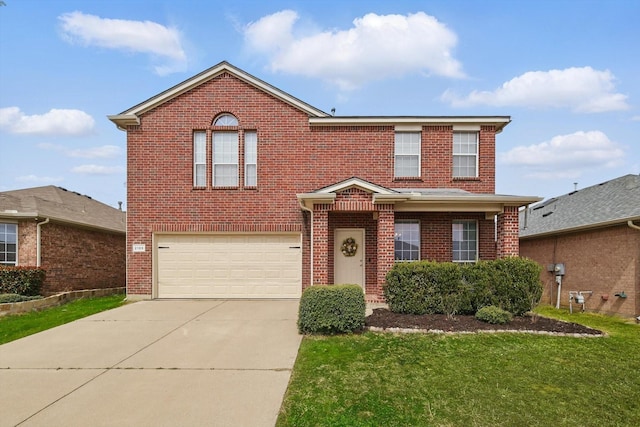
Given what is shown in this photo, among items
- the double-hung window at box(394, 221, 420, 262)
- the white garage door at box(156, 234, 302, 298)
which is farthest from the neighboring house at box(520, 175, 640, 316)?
the white garage door at box(156, 234, 302, 298)

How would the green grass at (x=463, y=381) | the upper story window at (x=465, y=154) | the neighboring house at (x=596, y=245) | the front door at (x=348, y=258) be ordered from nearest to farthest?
the green grass at (x=463, y=381) → the neighboring house at (x=596, y=245) → the front door at (x=348, y=258) → the upper story window at (x=465, y=154)

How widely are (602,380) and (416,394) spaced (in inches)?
111

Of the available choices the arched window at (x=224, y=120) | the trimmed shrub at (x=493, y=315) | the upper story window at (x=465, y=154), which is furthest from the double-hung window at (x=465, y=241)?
the arched window at (x=224, y=120)

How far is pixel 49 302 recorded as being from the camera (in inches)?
486

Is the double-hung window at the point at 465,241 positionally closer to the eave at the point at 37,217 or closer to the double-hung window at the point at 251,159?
the double-hung window at the point at 251,159

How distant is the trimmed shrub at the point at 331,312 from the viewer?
26.1ft

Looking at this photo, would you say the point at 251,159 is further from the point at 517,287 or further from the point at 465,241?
the point at 517,287

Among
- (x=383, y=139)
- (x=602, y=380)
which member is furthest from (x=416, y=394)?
(x=383, y=139)

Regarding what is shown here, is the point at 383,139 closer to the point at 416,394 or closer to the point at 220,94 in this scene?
the point at 220,94

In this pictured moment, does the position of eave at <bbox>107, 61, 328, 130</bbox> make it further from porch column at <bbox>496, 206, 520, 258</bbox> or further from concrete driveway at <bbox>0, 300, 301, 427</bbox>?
concrete driveway at <bbox>0, 300, 301, 427</bbox>

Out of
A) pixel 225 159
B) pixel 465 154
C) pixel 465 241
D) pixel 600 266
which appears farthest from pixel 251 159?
pixel 600 266

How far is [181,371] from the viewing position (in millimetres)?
6090

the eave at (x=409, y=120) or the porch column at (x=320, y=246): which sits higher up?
the eave at (x=409, y=120)

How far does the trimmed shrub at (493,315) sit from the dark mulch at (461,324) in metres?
0.11
